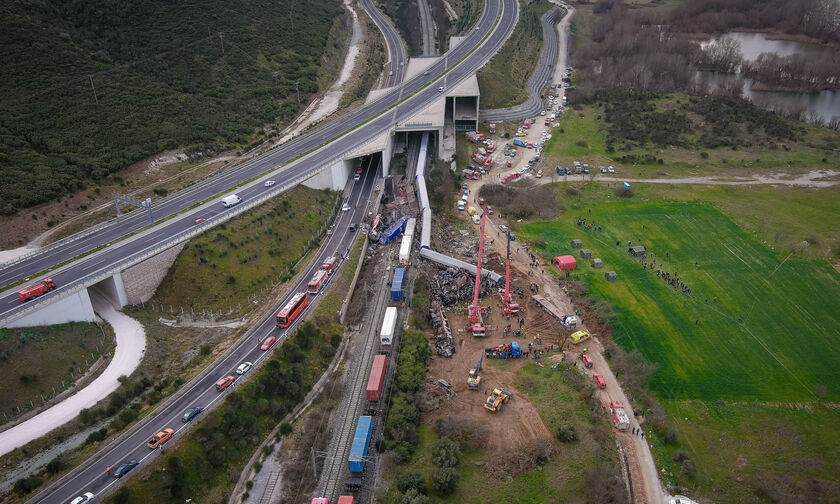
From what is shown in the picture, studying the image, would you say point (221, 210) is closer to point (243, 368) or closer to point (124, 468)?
point (243, 368)

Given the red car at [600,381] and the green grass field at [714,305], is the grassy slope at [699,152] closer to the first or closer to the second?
the green grass field at [714,305]

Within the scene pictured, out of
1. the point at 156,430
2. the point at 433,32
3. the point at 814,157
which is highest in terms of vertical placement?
the point at 433,32

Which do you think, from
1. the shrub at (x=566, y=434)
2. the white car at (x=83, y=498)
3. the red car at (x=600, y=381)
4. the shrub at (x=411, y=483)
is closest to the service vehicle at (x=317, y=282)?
the shrub at (x=411, y=483)

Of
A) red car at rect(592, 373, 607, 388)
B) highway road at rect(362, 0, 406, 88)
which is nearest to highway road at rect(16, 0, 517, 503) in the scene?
highway road at rect(362, 0, 406, 88)

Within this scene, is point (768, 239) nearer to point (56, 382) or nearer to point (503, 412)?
point (503, 412)

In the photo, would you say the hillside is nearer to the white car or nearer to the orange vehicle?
the orange vehicle

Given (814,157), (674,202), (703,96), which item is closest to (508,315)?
(674,202)

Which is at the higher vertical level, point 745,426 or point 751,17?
point 751,17
